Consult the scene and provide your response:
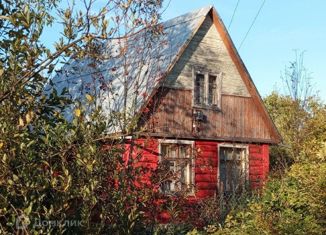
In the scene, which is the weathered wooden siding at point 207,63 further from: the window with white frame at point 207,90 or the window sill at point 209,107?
the window sill at point 209,107

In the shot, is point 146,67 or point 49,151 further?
point 146,67

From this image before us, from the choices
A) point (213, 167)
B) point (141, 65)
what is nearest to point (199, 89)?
point (213, 167)

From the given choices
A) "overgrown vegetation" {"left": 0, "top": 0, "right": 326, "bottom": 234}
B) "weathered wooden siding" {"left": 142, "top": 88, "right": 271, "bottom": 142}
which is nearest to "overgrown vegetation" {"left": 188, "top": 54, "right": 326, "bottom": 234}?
"overgrown vegetation" {"left": 0, "top": 0, "right": 326, "bottom": 234}

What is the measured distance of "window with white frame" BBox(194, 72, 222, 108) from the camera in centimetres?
1803

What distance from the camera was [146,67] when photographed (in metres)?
17.2

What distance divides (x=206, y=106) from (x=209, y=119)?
0.46 meters

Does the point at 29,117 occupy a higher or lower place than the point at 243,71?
lower

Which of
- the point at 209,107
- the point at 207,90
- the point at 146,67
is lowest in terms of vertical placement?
the point at 209,107

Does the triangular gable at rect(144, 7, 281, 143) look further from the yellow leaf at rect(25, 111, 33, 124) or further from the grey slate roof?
the yellow leaf at rect(25, 111, 33, 124)

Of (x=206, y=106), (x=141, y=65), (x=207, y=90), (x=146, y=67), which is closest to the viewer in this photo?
(x=141, y=65)

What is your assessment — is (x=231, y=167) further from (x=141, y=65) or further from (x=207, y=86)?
(x=141, y=65)

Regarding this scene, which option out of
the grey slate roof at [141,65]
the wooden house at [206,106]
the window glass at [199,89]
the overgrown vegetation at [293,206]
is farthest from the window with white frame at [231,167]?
the overgrown vegetation at [293,206]

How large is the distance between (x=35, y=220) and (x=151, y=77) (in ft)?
39.3

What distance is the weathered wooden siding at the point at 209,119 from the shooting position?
55.0ft
